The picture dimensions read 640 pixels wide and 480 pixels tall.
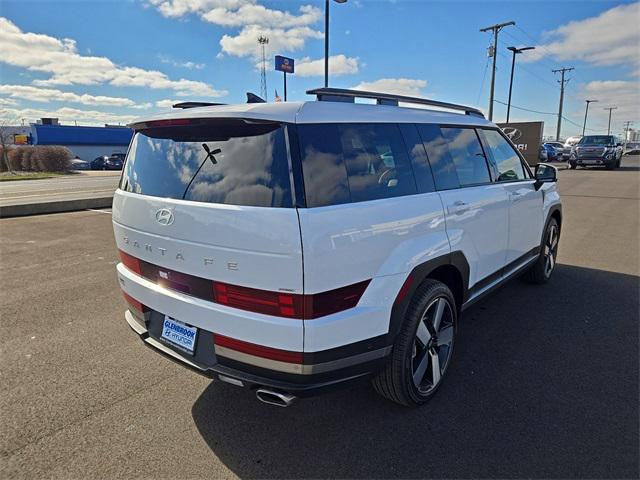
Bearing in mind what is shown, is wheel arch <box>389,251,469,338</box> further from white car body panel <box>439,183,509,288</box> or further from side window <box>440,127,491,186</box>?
side window <box>440,127,491,186</box>

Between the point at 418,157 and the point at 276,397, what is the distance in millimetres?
1779

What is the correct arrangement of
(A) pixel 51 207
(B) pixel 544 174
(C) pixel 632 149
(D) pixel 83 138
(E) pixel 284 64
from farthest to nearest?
(C) pixel 632 149
(D) pixel 83 138
(E) pixel 284 64
(A) pixel 51 207
(B) pixel 544 174

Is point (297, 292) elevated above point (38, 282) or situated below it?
above

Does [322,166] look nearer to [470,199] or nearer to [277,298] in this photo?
[277,298]

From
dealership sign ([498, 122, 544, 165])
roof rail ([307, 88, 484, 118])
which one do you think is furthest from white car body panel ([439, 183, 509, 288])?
dealership sign ([498, 122, 544, 165])

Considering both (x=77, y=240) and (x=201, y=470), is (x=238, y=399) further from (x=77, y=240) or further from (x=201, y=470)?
(x=77, y=240)

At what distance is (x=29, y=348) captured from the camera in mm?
3607

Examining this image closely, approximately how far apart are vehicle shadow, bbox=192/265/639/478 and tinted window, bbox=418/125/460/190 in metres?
1.47

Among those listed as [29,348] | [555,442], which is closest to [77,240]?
[29,348]

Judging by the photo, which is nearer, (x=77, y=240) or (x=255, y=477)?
(x=255, y=477)

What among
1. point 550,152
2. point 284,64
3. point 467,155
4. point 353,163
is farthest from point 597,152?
point 353,163

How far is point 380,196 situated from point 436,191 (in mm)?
655

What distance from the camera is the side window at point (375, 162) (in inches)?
91.7

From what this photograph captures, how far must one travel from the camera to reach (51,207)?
11008 mm
